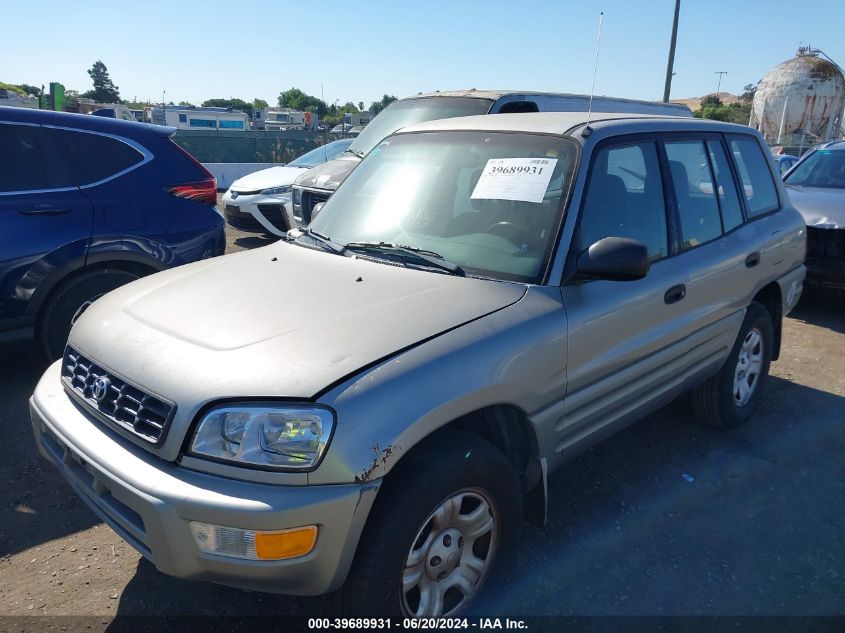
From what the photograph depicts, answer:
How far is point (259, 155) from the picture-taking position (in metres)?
21.1

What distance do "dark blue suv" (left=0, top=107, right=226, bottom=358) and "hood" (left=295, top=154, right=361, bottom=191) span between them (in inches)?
102

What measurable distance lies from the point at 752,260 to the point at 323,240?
2.54 metres

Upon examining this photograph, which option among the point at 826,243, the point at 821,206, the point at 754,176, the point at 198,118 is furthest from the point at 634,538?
the point at 198,118

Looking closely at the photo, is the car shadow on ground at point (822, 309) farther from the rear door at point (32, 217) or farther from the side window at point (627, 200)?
the rear door at point (32, 217)

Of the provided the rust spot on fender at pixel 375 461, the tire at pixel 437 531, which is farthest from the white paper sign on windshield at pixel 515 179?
the rust spot on fender at pixel 375 461

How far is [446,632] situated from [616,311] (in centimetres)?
148

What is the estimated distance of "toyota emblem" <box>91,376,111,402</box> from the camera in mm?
2266

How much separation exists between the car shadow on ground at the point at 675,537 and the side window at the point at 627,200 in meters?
1.33

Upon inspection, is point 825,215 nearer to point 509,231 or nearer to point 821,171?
point 821,171

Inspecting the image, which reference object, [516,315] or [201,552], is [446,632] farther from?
[516,315]

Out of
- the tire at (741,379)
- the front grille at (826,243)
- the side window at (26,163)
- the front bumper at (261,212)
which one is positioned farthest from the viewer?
the front bumper at (261,212)

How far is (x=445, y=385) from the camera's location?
208 cm

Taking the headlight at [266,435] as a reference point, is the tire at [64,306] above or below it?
below

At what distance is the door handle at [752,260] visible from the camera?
3.76m
